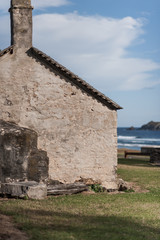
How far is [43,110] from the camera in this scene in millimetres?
16156

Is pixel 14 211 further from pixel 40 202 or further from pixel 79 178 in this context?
pixel 79 178

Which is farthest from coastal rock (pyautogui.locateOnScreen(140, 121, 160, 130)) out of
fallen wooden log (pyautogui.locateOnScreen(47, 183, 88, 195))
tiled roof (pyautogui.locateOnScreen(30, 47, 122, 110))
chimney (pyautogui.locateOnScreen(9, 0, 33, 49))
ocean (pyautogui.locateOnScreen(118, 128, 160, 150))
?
fallen wooden log (pyautogui.locateOnScreen(47, 183, 88, 195))

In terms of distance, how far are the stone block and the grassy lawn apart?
41 centimetres

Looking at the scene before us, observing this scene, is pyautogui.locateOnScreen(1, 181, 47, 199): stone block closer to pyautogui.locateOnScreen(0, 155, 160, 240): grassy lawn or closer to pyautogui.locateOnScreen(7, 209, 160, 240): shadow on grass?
pyautogui.locateOnScreen(0, 155, 160, 240): grassy lawn

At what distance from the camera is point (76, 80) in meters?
16.4

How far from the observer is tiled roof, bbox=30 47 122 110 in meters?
16.1

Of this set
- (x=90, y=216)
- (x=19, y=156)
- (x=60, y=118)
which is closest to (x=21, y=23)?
(x=60, y=118)

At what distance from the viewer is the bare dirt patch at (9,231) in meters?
8.00

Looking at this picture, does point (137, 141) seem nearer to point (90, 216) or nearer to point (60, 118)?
point (60, 118)

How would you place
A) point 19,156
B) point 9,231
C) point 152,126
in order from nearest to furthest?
point 9,231, point 19,156, point 152,126

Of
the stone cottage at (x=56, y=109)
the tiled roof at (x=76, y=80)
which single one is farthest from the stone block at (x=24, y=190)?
the tiled roof at (x=76, y=80)

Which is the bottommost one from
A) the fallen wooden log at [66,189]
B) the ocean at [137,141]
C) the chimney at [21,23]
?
the fallen wooden log at [66,189]

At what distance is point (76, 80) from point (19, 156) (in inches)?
165

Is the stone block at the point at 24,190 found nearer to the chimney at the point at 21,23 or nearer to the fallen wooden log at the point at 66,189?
the fallen wooden log at the point at 66,189
